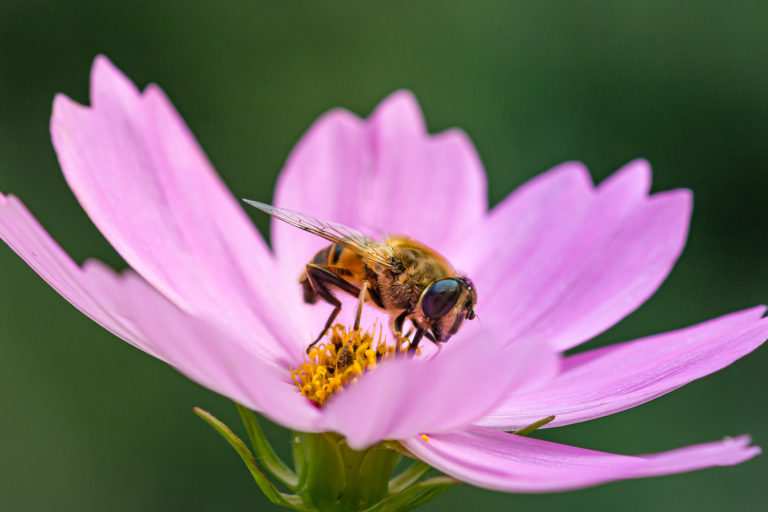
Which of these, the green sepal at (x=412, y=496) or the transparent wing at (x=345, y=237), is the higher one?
the transparent wing at (x=345, y=237)

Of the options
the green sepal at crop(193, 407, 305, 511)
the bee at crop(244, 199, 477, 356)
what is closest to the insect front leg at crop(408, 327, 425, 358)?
the bee at crop(244, 199, 477, 356)

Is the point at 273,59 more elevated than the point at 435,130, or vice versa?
the point at 273,59

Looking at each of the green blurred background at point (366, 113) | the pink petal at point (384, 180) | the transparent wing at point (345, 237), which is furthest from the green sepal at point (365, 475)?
the green blurred background at point (366, 113)

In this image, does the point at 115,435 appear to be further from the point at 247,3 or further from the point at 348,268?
the point at 247,3

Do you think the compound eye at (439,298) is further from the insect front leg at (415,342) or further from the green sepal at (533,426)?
the green sepal at (533,426)

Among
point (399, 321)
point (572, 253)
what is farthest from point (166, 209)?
point (572, 253)

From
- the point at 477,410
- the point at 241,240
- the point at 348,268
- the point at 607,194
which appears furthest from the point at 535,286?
the point at 477,410
